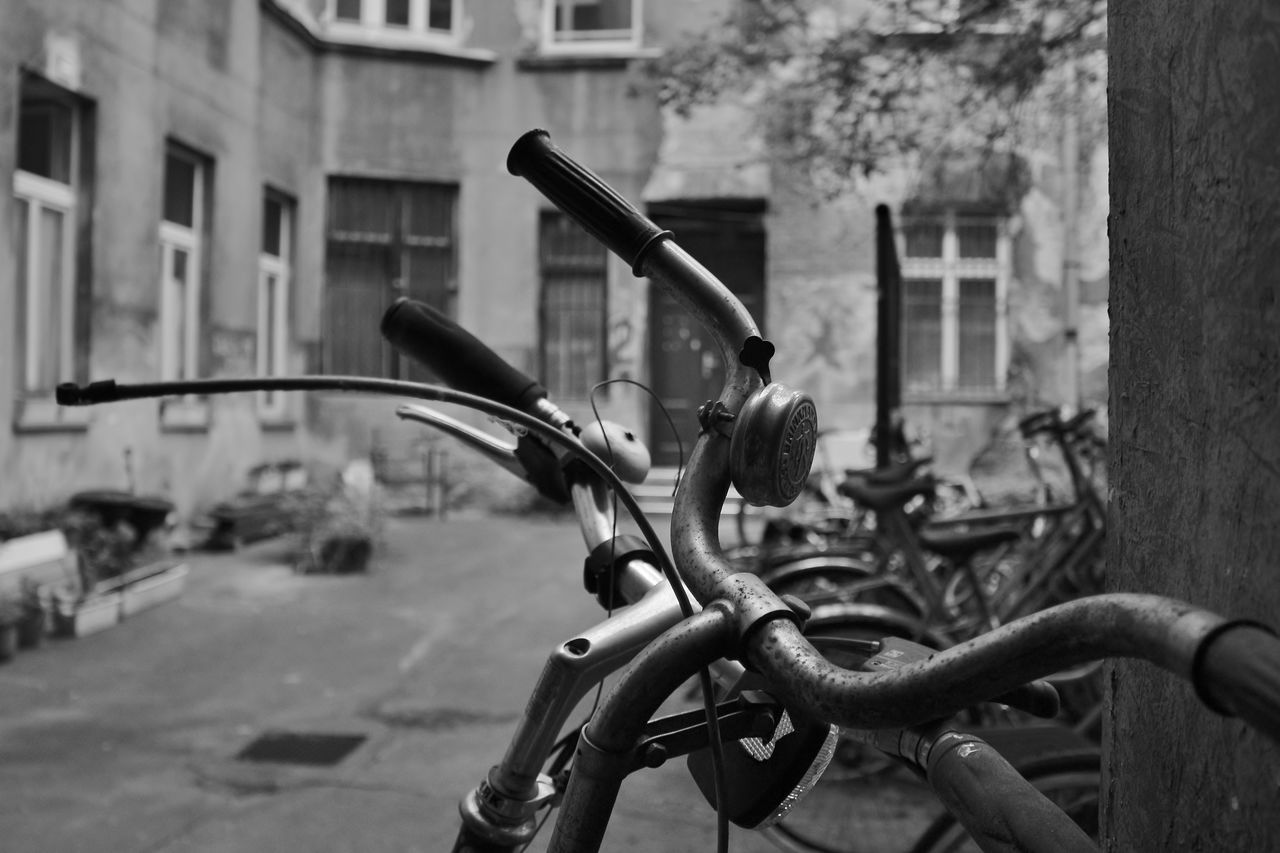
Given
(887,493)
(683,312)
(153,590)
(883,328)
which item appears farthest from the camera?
(683,312)

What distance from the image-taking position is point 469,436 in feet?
4.63

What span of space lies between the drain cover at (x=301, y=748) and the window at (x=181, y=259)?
6.06 m

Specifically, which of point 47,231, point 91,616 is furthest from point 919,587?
point 47,231

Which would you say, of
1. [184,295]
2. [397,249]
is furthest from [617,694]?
[397,249]

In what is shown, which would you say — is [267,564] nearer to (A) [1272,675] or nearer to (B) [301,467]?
(B) [301,467]

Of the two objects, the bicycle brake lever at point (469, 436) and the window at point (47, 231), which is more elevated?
the window at point (47, 231)

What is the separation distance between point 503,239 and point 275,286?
270 centimetres

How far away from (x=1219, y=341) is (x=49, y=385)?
8.89 meters

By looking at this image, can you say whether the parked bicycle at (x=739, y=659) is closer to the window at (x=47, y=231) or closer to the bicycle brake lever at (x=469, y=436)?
the bicycle brake lever at (x=469, y=436)

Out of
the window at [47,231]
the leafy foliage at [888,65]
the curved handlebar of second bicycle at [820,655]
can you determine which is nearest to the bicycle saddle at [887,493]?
the leafy foliage at [888,65]

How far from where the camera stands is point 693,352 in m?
13.5

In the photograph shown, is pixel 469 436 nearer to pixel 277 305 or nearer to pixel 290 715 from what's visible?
pixel 290 715

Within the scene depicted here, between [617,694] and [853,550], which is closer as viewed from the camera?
[617,694]

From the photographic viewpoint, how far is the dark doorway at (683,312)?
43.7 feet
